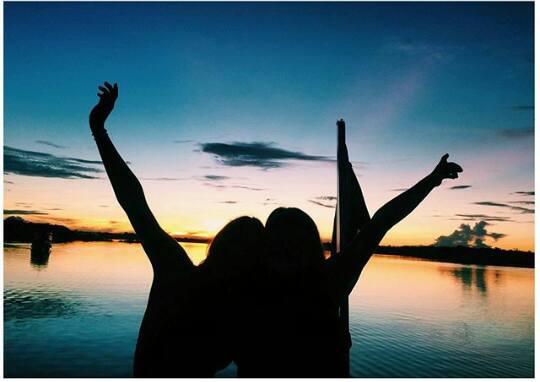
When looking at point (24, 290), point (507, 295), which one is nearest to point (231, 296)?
point (24, 290)

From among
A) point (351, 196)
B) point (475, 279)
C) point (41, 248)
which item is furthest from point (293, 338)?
point (475, 279)

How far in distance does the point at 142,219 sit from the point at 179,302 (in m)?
0.37

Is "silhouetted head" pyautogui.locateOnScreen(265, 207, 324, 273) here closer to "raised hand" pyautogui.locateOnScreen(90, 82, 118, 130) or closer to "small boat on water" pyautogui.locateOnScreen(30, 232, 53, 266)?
"raised hand" pyautogui.locateOnScreen(90, 82, 118, 130)

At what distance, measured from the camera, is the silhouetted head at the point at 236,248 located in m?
1.71

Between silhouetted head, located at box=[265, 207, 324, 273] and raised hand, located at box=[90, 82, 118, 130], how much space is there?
938mm

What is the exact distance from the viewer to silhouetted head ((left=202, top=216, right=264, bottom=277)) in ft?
5.62

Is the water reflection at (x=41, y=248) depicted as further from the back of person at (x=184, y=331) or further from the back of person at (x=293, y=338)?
the back of person at (x=293, y=338)

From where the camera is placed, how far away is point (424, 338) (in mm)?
14672

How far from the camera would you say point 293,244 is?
1684mm

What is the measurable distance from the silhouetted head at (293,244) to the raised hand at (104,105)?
0.94 m

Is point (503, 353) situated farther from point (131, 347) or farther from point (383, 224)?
point (383, 224)

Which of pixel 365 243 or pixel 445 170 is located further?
pixel 445 170

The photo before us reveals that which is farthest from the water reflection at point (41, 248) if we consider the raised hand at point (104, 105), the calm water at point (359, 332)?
the raised hand at point (104, 105)

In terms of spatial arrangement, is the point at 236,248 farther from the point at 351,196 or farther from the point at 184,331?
the point at 351,196
